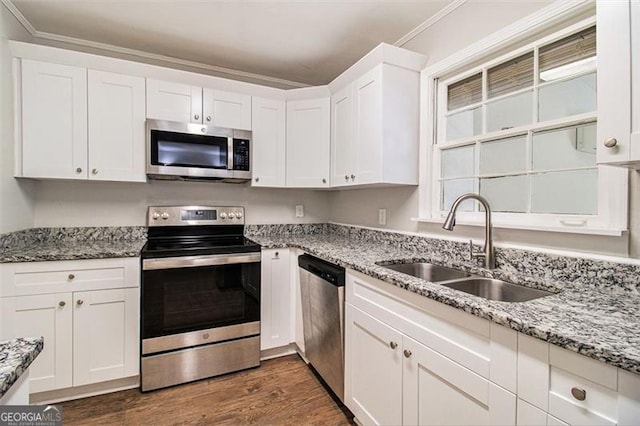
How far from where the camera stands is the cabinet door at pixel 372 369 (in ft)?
4.49

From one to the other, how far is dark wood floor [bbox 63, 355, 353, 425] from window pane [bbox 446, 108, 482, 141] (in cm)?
183

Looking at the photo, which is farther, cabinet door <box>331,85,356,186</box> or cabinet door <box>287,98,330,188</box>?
cabinet door <box>287,98,330,188</box>

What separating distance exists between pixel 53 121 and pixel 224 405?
2128mm

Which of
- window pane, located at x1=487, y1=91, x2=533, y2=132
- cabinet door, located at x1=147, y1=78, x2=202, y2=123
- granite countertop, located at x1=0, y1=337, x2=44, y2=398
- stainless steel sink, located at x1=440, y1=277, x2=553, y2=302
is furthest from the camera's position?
cabinet door, located at x1=147, y1=78, x2=202, y2=123

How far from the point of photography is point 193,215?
2.63m

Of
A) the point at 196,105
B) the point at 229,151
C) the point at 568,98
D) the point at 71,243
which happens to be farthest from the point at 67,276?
the point at 568,98

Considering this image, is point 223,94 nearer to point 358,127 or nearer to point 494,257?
point 358,127

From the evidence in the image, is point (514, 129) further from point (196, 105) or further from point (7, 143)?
point (7, 143)

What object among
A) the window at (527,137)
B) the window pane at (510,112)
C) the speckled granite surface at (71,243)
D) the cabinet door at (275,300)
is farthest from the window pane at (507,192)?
the speckled granite surface at (71,243)

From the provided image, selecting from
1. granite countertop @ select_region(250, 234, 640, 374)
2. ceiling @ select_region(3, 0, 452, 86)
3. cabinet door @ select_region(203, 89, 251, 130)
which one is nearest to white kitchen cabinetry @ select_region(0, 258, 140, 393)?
cabinet door @ select_region(203, 89, 251, 130)

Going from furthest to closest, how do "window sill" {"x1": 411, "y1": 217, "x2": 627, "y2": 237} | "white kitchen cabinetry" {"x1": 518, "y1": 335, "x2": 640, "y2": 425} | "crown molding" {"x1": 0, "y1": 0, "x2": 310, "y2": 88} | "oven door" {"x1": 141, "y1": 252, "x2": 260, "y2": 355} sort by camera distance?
1. "crown molding" {"x1": 0, "y1": 0, "x2": 310, "y2": 88}
2. "oven door" {"x1": 141, "y1": 252, "x2": 260, "y2": 355}
3. "window sill" {"x1": 411, "y1": 217, "x2": 627, "y2": 237}
4. "white kitchen cabinetry" {"x1": 518, "y1": 335, "x2": 640, "y2": 425}

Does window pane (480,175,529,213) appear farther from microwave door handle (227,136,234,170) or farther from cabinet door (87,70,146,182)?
cabinet door (87,70,146,182)

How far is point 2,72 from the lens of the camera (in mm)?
1874

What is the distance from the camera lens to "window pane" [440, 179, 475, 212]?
189 cm
